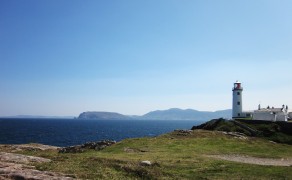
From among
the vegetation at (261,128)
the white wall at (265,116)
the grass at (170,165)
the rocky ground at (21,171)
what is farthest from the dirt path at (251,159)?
the white wall at (265,116)

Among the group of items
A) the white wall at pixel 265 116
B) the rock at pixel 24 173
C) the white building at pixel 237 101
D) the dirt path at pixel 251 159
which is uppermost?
the white building at pixel 237 101

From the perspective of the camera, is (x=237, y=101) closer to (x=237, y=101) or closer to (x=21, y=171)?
(x=237, y=101)

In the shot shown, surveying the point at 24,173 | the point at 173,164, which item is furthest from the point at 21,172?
the point at 173,164

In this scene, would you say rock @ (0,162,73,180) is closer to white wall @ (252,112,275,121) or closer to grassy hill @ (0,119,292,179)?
grassy hill @ (0,119,292,179)

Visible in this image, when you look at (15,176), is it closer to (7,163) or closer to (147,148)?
(7,163)

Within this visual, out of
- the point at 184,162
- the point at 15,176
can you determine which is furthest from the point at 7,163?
the point at 184,162

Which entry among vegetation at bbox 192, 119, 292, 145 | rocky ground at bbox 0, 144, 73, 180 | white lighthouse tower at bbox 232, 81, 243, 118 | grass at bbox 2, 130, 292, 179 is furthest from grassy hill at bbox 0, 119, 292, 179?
white lighthouse tower at bbox 232, 81, 243, 118

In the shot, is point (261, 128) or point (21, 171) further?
point (261, 128)

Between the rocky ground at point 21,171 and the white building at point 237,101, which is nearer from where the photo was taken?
the rocky ground at point 21,171

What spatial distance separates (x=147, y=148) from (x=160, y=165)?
1417 cm

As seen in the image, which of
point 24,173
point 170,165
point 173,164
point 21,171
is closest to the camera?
point 24,173

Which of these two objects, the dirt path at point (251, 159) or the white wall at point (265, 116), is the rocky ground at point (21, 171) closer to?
the dirt path at point (251, 159)

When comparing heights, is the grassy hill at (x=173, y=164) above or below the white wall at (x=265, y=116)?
below

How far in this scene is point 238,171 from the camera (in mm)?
24594
